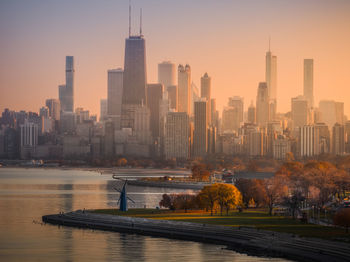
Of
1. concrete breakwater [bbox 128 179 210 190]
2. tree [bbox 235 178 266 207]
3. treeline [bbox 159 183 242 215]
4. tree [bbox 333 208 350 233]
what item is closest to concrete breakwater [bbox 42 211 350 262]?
tree [bbox 333 208 350 233]

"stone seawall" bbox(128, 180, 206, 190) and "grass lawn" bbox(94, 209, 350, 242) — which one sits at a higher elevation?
"stone seawall" bbox(128, 180, 206, 190)

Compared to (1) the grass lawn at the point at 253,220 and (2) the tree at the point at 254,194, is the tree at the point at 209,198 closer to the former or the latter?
(1) the grass lawn at the point at 253,220

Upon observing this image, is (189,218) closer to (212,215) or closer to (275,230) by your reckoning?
(212,215)

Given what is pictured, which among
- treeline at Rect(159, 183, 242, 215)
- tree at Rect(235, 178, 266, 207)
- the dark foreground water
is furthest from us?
tree at Rect(235, 178, 266, 207)

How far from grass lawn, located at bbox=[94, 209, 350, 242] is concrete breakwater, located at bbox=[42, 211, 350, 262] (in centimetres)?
159

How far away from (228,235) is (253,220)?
19.9 ft

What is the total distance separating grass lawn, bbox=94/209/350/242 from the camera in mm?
41584

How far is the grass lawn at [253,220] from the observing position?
41.6 m

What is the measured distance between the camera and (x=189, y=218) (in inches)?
1948

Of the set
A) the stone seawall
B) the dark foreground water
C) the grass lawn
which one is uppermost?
the stone seawall

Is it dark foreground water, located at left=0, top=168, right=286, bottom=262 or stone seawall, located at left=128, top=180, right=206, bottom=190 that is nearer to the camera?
dark foreground water, located at left=0, top=168, right=286, bottom=262

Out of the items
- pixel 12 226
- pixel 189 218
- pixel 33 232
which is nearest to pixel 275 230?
pixel 189 218

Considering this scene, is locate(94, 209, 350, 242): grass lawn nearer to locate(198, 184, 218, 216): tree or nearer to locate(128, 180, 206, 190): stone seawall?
locate(198, 184, 218, 216): tree

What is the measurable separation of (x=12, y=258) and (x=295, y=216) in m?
20.9
